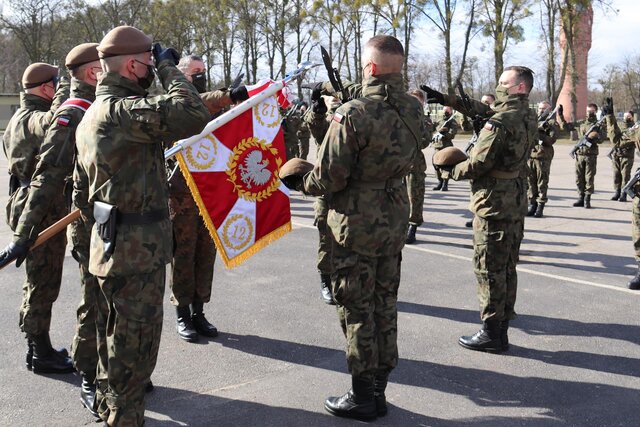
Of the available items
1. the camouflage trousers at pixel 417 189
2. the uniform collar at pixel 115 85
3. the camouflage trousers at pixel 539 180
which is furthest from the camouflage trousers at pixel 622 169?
the uniform collar at pixel 115 85

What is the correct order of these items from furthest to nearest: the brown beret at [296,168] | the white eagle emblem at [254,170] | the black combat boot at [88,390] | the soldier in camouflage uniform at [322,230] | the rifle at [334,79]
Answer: the soldier in camouflage uniform at [322,230] < the white eagle emblem at [254,170] < the rifle at [334,79] < the brown beret at [296,168] < the black combat boot at [88,390]

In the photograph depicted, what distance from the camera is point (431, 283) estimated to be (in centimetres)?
643

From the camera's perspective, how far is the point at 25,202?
4.01 meters

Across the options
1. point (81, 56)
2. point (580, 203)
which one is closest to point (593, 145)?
point (580, 203)

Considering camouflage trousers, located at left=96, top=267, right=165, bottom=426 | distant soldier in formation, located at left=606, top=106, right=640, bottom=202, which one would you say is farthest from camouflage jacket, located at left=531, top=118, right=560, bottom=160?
camouflage trousers, located at left=96, top=267, right=165, bottom=426

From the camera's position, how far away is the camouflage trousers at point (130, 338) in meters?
3.02

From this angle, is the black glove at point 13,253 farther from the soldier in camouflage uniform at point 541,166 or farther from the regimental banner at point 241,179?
the soldier in camouflage uniform at point 541,166

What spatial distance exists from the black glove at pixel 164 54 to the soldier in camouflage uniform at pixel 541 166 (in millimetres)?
8889

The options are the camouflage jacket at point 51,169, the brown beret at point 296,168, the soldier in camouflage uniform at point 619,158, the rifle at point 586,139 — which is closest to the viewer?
the camouflage jacket at point 51,169

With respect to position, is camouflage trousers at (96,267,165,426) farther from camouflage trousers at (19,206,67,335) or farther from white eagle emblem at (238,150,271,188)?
white eagle emblem at (238,150,271,188)

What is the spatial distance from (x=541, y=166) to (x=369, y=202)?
830 centimetres

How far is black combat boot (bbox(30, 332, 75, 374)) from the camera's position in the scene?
13.6ft

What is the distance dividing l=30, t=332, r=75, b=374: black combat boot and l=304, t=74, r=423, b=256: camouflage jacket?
2130mm

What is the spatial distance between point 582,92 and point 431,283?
5068 cm
